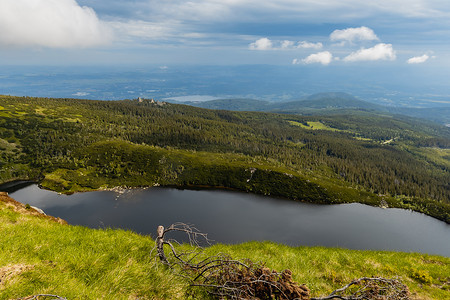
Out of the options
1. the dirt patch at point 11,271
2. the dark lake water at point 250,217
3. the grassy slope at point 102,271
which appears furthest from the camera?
the dark lake water at point 250,217

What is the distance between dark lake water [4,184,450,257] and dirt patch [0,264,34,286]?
74.6 metres

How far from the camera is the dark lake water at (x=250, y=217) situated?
8275cm

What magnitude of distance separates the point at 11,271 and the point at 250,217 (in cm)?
9622

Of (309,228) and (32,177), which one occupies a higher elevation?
(32,177)

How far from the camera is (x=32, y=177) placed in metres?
123

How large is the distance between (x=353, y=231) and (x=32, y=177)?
17408cm

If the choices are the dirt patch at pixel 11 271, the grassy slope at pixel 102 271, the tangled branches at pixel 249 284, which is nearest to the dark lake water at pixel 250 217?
the grassy slope at pixel 102 271

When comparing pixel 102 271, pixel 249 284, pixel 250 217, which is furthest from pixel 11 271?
pixel 250 217

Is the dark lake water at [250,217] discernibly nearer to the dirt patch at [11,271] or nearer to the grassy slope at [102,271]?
the grassy slope at [102,271]

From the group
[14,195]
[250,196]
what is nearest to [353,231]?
[250,196]

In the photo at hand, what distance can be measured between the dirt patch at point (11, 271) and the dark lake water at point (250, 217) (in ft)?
245

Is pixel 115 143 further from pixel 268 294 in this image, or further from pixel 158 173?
pixel 268 294

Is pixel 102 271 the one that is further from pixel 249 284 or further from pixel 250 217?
pixel 250 217

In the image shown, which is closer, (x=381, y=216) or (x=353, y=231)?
(x=353, y=231)
